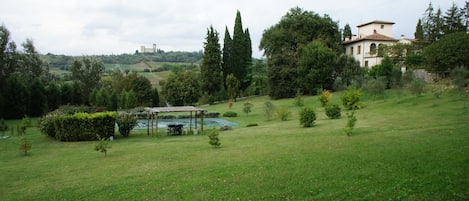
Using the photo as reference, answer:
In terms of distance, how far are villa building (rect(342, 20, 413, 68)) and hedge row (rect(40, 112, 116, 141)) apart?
117 feet

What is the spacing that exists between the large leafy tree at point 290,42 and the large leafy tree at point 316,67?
5.83ft

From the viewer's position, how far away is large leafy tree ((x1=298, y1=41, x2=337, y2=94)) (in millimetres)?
35719

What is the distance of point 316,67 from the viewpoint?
36.1 meters

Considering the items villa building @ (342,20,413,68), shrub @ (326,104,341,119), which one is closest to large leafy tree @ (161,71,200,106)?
villa building @ (342,20,413,68)

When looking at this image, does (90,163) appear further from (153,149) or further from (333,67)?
(333,67)

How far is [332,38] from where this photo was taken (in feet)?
137

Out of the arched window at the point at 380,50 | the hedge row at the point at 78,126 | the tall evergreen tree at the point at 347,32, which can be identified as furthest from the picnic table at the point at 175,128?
the tall evergreen tree at the point at 347,32

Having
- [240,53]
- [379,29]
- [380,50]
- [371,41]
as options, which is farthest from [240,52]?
[379,29]

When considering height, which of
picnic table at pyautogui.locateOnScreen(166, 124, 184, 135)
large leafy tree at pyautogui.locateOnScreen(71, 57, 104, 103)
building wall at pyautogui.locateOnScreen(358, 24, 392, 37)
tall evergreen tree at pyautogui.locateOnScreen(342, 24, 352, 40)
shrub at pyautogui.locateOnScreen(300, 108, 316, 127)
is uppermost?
tall evergreen tree at pyautogui.locateOnScreen(342, 24, 352, 40)

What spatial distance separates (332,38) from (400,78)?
13043 millimetres

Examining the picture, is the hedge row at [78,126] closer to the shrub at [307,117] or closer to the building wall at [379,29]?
the shrub at [307,117]

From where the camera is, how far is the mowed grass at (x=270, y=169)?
6828mm

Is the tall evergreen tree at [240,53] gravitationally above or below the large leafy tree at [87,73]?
above

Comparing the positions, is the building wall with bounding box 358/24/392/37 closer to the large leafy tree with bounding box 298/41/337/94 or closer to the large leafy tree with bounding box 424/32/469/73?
the large leafy tree with bounding box 298/41/337/94
